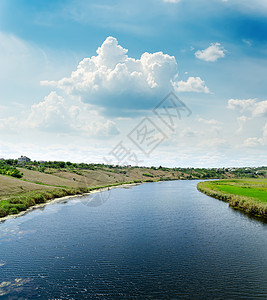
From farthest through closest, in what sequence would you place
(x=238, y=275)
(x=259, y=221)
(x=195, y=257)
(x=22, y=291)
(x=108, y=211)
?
1. (x=108, y=211)
2. (x=259, y=221)
3. (x=195, y=257)
4. (x=238, y=275)
5. (x=22, y=291)

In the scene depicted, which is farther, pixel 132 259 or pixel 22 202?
pixel 22 202

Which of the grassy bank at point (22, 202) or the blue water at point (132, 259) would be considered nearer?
the blue water at point (132, 259)

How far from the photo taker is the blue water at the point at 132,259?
714 inches

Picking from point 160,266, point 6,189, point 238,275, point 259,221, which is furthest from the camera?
point 6,189

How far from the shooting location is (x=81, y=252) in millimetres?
25672

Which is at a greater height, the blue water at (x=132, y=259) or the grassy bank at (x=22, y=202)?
the grassy bank at (x=22, y=202)

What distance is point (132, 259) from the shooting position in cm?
2406

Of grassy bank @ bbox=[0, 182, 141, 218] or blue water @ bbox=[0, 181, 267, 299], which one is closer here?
blue water @ bbox=[0, 181, 267, 299]

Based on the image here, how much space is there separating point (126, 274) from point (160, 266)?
3613mm

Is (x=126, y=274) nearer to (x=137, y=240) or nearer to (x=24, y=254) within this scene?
(x=137, y=240)

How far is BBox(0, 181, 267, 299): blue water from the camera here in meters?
18.1

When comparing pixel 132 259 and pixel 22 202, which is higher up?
pixel 22 202

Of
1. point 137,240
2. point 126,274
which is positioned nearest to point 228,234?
point 137,240

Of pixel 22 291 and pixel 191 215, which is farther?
pixel 191 215
